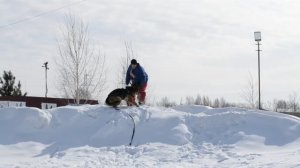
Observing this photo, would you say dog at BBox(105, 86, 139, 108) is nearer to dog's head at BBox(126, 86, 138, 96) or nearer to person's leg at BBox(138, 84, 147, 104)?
dog's head at BBox(126, 86, 138, 96)

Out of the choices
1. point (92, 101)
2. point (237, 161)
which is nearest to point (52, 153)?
point (237, 161)

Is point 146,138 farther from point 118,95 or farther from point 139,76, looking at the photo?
point 139,76

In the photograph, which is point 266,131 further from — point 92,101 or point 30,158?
point 92,101

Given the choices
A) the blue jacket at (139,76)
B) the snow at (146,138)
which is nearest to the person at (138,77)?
the blue jacket at (139,76)

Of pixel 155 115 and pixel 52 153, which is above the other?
pixel 155 115

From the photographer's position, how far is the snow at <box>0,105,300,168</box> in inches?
495

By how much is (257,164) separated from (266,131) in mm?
3393

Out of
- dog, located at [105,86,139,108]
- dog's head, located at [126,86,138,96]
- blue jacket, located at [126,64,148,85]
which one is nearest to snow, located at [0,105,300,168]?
dog, located at [105,86,139,108]

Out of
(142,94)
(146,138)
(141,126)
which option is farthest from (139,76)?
(146,138)

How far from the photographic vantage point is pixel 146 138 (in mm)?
14336

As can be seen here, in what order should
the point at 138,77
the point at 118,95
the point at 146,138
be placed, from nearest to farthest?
1. the point at 146,138
2. the point at 118,95
3. the point at 138,77

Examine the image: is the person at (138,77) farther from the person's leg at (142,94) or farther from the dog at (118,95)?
the dog at (118,95)

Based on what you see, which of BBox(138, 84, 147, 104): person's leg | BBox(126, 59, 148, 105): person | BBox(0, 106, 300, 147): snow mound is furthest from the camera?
→ BBox(138, 84, 147, 104): person's leg

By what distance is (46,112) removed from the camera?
1512 cm
